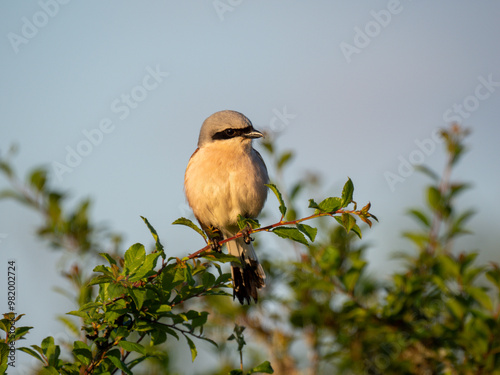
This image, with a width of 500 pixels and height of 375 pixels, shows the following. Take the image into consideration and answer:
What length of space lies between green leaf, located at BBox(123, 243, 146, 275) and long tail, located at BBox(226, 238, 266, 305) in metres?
1.84

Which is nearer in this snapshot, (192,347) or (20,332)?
(20,332)

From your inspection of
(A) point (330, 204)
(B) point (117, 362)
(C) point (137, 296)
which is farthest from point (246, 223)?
(B) point (117, 362)

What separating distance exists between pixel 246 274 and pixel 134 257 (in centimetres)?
238

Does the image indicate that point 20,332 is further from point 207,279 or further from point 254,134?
point 254,134

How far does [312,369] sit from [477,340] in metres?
1.41

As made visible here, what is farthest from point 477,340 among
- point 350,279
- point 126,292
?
point 126,292

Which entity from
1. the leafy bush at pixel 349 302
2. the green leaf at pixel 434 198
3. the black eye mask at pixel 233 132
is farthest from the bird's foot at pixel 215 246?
the green leaf at pixel 434 198

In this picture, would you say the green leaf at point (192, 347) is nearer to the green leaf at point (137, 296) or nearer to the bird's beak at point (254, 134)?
the green leaf at point (137, 296)

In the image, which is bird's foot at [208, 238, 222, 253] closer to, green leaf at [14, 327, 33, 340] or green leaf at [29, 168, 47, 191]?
green leaf at [14, 327, 33, 340]

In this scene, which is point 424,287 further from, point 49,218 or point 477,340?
point 49,218

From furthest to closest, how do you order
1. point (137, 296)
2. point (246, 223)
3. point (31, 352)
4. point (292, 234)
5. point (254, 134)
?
point (254, 134) → point (246, 223) → point (292, 234) → point (31, 352) → point (137, 296)

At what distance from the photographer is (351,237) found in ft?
17.6

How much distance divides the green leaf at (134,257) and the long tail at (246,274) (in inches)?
72.3

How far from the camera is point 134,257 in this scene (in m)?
3.04
